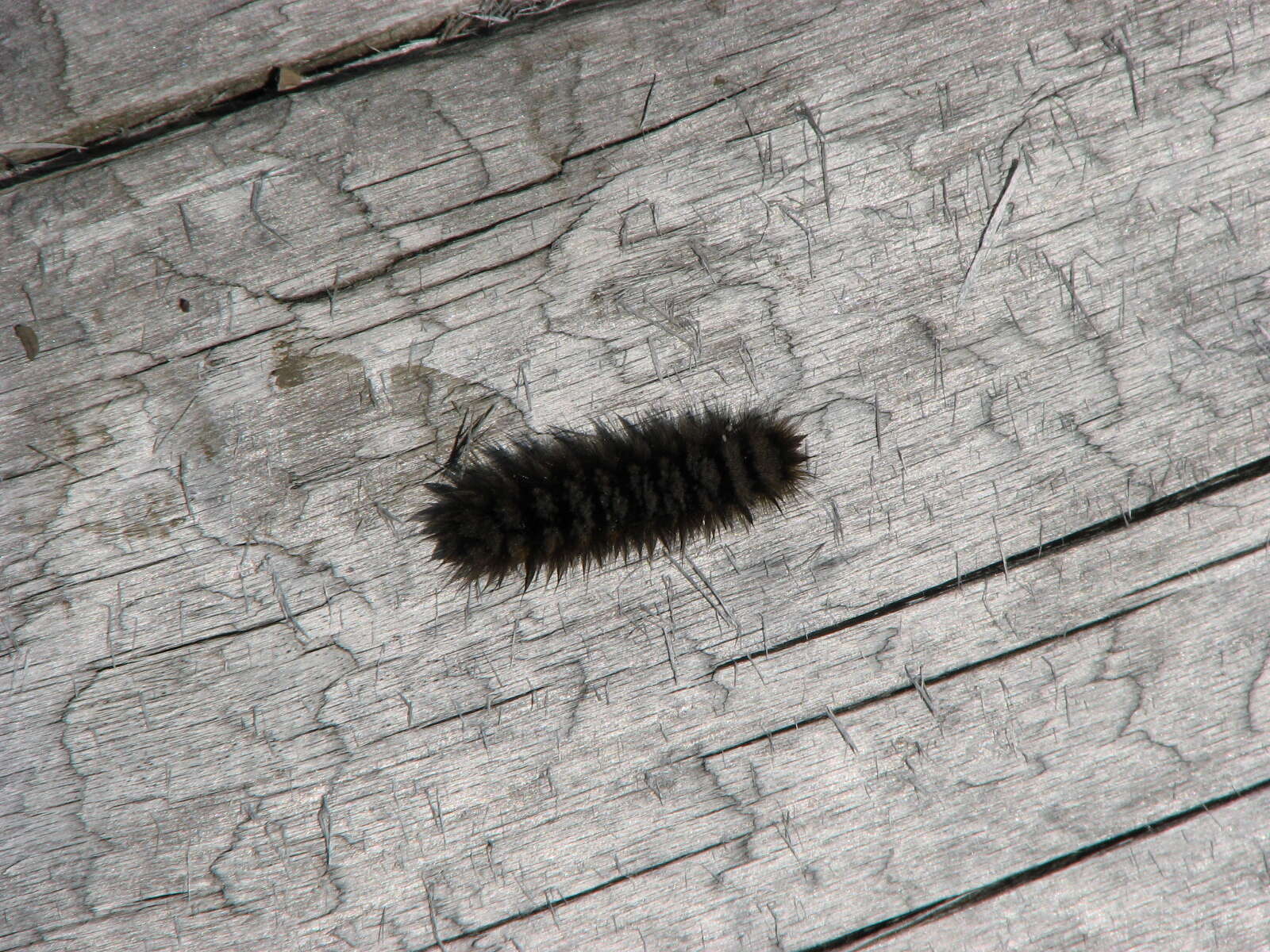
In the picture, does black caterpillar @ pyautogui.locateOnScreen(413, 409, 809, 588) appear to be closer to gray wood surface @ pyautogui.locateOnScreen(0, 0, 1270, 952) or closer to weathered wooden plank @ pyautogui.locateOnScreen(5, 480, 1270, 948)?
gray wood surface @ pyautogui.locateOnScreen(0, 0, 1270, 952)

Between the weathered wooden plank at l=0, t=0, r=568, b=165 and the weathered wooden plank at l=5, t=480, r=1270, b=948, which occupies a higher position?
the weathered wooden plank at l=0, t=0, r=568, b=165

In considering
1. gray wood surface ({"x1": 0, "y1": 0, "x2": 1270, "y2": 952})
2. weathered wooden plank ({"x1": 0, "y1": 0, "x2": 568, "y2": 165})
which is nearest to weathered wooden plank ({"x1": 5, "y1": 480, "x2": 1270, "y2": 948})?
gray wood surface ({"x1": 0, "y1": 0, "x2": 1270, "y2": 952})

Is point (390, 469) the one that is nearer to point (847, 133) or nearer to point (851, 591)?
point (851, 591)

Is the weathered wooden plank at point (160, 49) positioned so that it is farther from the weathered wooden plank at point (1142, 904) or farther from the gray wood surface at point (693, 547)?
the weathered wooden plank at point (1142, 904)

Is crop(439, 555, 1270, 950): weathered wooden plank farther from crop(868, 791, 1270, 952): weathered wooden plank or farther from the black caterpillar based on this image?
the black caterpillar

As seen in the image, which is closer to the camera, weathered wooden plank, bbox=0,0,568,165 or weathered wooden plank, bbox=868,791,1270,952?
weathered wooden plank, bbox=0,0,568,165

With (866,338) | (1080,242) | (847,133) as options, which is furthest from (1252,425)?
(847,133)

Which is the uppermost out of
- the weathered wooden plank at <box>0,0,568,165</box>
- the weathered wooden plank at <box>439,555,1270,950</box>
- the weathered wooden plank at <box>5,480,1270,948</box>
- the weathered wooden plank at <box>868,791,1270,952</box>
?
the weathered wooden plank at <box>0,0,568,165</box>
